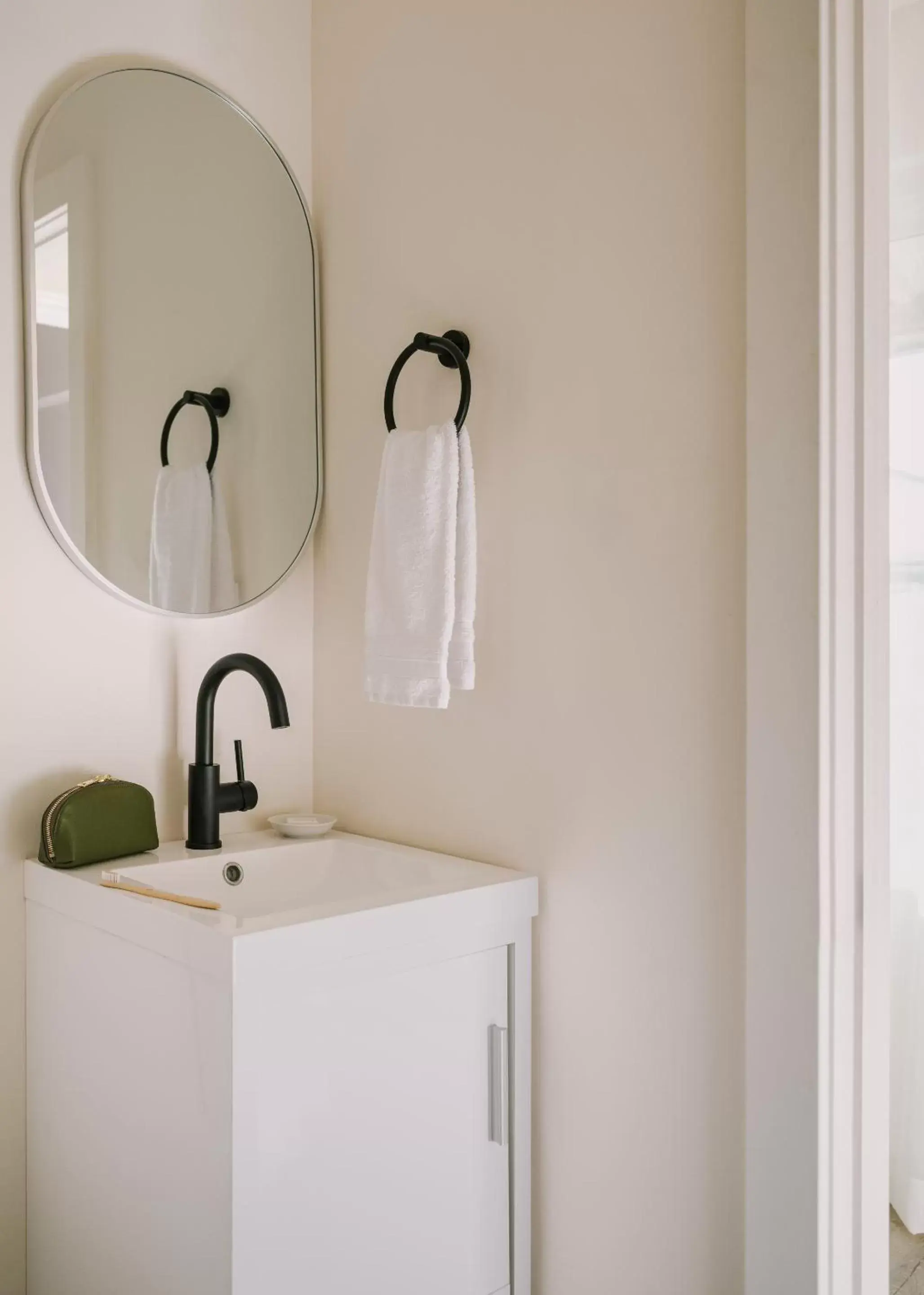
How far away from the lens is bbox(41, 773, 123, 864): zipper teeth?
1336 mm

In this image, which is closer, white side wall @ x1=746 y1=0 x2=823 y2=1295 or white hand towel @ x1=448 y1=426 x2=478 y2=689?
white side wall @ x1=746 y1=0 x2=823 y2=1295

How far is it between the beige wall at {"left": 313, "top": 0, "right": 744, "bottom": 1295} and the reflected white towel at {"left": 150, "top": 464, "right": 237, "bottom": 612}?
1.11 ft

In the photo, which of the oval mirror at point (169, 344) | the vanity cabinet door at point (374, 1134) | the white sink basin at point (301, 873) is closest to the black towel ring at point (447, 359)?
the oval mirror at point (169, 344)

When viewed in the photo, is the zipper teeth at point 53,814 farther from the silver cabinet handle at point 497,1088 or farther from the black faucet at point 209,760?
the silver cabinet handle at point 497,1088

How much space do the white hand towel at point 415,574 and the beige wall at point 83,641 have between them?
14.4 inches

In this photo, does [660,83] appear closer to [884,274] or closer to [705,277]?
[705,277]

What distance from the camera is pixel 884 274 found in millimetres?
1048

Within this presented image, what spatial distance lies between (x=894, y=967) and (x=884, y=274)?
30.0 inches

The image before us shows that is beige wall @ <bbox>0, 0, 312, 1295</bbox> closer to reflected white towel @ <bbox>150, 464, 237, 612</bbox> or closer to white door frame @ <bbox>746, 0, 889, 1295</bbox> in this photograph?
reflected white towel @ <bbox>150, 464, 237, 612</bbox>

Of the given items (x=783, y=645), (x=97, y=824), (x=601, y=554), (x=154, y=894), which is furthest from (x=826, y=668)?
(x=97, y=824)

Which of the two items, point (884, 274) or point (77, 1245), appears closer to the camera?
point (884, 274)

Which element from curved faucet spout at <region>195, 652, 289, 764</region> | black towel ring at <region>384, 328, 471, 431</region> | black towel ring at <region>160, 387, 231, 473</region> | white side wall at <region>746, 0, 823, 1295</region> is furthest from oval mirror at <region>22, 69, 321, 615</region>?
white side wall at <region>746, 0, 823, 1295</region>

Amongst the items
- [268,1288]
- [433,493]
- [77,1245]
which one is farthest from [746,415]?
[77,1245]

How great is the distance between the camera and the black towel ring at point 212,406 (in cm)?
156
